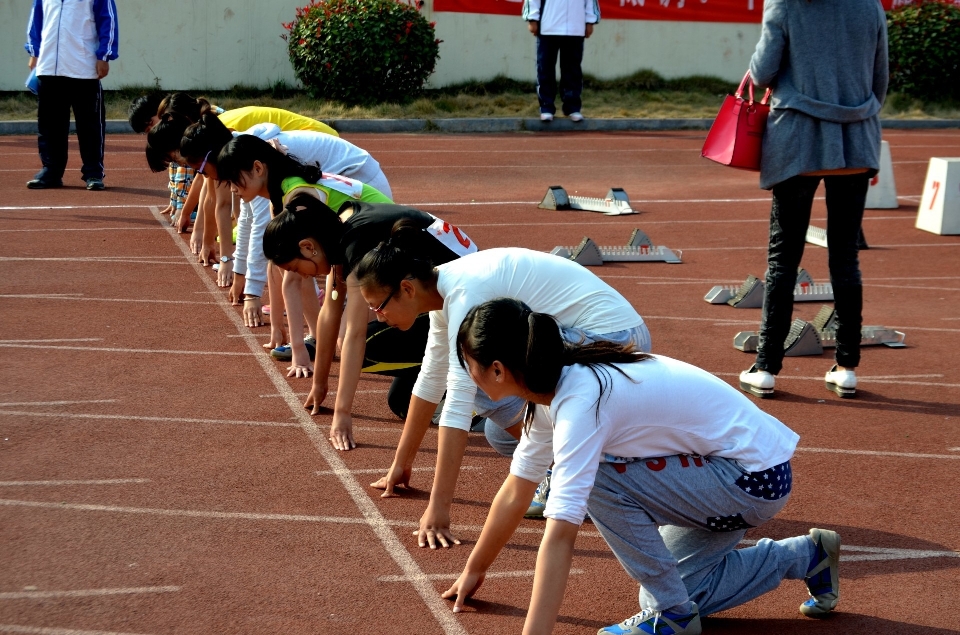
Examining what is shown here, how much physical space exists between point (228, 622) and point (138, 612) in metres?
0.29

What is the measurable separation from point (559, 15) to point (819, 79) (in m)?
10.3

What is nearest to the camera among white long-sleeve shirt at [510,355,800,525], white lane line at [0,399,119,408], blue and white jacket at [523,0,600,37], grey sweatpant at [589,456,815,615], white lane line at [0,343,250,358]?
white long-sleeve shirt at [510,355,800,525]

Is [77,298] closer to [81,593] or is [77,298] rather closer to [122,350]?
[122,350]

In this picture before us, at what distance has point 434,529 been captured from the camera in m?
3.78

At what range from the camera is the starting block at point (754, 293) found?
7.32 meters

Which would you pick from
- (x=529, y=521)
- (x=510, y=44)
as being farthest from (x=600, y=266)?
(x=510, y=44)

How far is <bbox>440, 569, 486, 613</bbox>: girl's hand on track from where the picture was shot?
129 inches

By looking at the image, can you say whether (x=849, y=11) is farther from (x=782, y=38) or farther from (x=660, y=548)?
(x=660, y=548)

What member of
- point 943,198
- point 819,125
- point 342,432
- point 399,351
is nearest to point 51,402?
point 342,432

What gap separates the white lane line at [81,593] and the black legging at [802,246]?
3129 mm

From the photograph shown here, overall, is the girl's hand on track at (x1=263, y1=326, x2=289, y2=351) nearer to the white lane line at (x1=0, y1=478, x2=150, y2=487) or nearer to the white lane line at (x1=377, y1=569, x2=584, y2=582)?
the white lane line at (x1=0, y1=478, x2=150, y2=487)

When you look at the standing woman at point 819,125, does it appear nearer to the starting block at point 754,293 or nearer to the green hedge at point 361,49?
the starting block at point 754,293

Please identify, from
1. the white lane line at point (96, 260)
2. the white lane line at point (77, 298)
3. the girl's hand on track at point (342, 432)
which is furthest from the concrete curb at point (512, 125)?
the girl's hand on track at point (342, 432)

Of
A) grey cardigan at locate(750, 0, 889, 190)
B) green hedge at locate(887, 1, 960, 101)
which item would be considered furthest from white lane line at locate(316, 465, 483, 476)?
green hedge at locate(887, 1, 960, 101)
